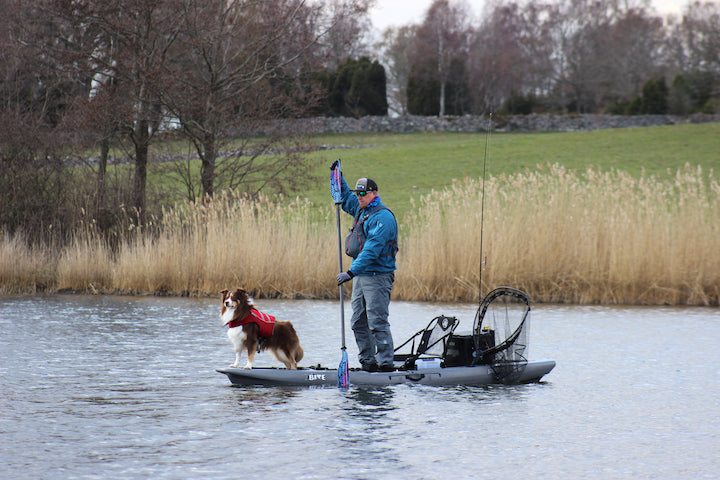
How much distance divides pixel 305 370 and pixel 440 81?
5493cm

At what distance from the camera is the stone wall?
5179 centimetres

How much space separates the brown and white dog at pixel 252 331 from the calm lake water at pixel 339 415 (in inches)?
15.9

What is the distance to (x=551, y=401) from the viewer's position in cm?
754

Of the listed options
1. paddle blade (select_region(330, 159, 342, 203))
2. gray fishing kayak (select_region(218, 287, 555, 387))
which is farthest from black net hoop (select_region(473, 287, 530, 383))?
paddle blade (select_region(330, 159, 342, 203))

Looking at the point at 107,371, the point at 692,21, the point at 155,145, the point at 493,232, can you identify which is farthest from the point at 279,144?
the point at 692,21

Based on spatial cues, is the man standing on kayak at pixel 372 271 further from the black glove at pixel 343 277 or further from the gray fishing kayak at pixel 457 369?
the gray fishing kayak at pixel 457 369

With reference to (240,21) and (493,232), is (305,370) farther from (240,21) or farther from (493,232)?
(240,21)

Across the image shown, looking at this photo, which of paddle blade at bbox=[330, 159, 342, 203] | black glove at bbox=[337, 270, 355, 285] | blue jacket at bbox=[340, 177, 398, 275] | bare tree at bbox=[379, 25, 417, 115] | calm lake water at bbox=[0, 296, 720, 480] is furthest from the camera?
bare tree at bbox=[379, 25, 417, 115]

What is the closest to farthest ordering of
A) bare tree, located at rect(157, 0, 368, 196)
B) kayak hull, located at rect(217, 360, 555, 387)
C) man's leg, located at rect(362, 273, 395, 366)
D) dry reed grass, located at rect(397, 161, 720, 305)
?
man's leg, located at rect(362, 273, 395, 366) → kayak hull, located at rect(217, 360, 555, 387) → dry reed grass, located at rect(397, 161, 720, 305) → bare tree, located at rect(157, 0, 368, 196)

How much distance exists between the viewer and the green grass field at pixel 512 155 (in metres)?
33.7

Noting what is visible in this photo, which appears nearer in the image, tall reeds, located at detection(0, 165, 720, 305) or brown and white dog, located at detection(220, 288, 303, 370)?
brown and white dog, located at detection(220, 288, 303, 370)

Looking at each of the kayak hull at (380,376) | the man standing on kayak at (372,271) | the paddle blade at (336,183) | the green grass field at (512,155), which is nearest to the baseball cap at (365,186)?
the man standing on kayak at (372,271)

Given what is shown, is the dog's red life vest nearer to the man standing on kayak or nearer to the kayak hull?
the kayak hull

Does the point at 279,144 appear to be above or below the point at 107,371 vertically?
above
